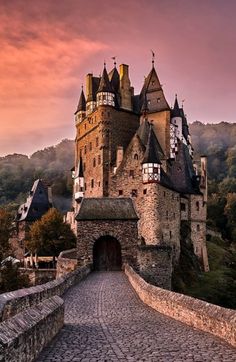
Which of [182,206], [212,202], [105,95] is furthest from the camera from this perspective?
[212,202]

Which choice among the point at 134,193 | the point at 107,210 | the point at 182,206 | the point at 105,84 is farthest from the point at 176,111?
the point at 107,210

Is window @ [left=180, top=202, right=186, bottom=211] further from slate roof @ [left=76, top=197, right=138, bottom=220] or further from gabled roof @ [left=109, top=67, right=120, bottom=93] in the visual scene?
slate roof @ [left=76, top=197, right=138, bottom=220]

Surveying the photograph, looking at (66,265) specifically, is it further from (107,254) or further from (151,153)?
(151,153)

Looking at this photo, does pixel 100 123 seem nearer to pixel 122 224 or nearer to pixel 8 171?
pixel 122 224

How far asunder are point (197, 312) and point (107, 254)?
25.2 m

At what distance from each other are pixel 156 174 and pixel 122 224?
72.6ft

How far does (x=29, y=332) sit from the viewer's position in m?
8.99

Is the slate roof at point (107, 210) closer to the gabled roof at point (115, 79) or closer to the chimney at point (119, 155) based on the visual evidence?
the chimney at point (119, 155)

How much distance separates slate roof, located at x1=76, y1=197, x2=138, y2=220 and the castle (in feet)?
19.0

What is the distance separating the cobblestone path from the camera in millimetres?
9906

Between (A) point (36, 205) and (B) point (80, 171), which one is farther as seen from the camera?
(A) point (36, 205)

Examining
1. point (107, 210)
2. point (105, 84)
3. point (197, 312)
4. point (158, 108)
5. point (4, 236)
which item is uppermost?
point (105, 84)

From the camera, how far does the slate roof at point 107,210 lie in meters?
37.0

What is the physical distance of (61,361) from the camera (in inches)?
368
